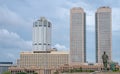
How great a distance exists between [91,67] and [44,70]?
2882cm

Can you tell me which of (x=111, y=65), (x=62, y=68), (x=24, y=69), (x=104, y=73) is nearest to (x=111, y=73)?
(x=104, y=73)

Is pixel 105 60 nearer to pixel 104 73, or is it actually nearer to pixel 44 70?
pixel 104 73

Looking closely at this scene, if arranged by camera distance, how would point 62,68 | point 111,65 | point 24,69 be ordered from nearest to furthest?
point 111,65 < point 62,68 < point 24,69

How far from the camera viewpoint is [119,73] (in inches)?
2773

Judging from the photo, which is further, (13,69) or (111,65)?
(13,69)

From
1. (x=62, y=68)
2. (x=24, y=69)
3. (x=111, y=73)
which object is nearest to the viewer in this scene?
(x=111, y=73)

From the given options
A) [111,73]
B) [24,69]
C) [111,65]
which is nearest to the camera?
[111,73]

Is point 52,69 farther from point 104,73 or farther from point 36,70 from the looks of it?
point 104,73

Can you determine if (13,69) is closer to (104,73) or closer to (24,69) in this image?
(24,69)

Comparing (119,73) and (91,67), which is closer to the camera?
(119,73)

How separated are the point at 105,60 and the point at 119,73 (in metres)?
4.38

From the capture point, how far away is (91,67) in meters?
178

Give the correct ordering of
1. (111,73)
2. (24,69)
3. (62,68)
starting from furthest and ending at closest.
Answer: (24,69) → (62,68) → (111,73)

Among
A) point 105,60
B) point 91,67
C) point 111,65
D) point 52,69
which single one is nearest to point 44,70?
point 52,69
